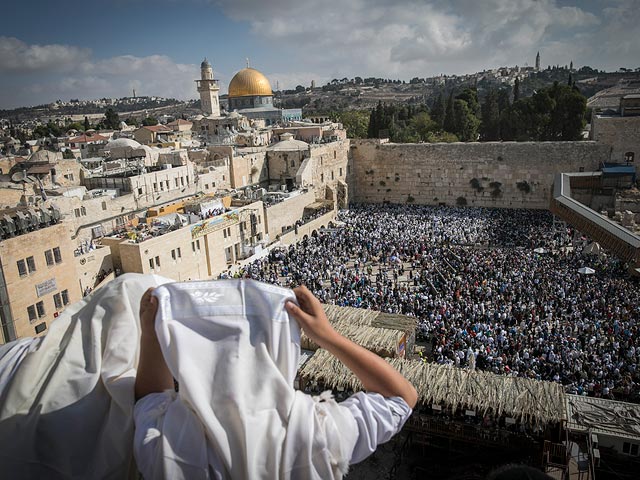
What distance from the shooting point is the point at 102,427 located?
161 centimetres

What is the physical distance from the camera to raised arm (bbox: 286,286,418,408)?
5.27 ft

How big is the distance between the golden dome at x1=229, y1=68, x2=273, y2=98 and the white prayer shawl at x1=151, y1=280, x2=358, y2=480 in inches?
1976

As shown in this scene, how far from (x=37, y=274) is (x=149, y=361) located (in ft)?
42.9

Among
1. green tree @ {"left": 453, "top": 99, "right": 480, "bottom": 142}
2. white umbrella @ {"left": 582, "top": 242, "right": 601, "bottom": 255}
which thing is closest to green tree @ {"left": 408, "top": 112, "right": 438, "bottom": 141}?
green tree @ {"left": 453, "top": 99, "right": 480, "bottom": 142}

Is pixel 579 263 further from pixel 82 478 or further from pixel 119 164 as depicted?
pixel 119 164

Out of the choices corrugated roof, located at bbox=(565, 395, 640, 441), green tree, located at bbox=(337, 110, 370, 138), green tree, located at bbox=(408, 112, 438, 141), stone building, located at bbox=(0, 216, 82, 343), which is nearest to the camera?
corrugated roof, located at bbox=(565, 395, 640, 441)

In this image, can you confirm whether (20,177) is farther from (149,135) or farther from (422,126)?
(422,126)

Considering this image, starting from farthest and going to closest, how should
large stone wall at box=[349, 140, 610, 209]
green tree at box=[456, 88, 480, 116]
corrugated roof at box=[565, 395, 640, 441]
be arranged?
green tree at box=[456, 88, 480, 116] → large stone wall at box=[349, 140, 610, 209] → corrugated roof at box=[565, 395, 640, 441]

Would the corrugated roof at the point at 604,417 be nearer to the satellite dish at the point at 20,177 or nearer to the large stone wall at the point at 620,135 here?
the satellite dish at the point at 20,177

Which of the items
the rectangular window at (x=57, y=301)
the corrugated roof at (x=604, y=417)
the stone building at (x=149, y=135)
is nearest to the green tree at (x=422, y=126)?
the stone building at (x=149, y=135)

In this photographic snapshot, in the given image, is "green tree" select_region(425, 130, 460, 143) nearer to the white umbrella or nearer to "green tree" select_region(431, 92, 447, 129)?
"green tree" select_region(431, 92, 447, 129)

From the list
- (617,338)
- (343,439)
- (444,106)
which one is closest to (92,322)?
(343,439)

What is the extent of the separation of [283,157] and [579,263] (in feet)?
56.2

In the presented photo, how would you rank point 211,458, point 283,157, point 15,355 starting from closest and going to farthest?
point 211,458, point 15,355, point 283,157
